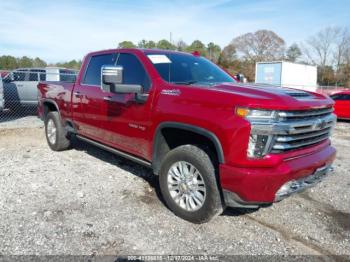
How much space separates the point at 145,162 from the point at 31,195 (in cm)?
160

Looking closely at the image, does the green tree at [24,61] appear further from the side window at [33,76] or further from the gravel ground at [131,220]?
the gravel ground at [131,220]

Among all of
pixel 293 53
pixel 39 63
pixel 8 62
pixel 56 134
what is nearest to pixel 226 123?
pixel 56 134

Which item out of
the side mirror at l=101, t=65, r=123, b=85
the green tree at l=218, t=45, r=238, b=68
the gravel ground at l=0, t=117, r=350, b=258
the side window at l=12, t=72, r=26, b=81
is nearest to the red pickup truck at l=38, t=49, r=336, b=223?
the side mirror at l=101, t=65, r=123, b=85

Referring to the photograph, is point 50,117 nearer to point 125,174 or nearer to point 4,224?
point 125,174

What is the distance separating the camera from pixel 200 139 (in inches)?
148

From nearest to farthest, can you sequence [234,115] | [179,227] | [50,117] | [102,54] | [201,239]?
[234,115]
[201,239]
[179,227]
[102,54]
[50,117]

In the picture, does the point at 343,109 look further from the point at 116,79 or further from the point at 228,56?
the point at 228,56

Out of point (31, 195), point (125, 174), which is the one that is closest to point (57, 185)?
point (31, 195)

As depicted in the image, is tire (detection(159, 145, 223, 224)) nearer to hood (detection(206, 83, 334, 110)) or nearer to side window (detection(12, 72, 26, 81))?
hood (detection(206, 83, 334, 110))

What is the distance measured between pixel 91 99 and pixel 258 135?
Result: 2.97 metres

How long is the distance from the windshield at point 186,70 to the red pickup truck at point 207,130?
0.05ft

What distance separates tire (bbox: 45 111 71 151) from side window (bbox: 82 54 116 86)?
4.39 feet

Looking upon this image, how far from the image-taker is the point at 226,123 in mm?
3160

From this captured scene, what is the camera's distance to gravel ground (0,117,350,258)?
131 inches
